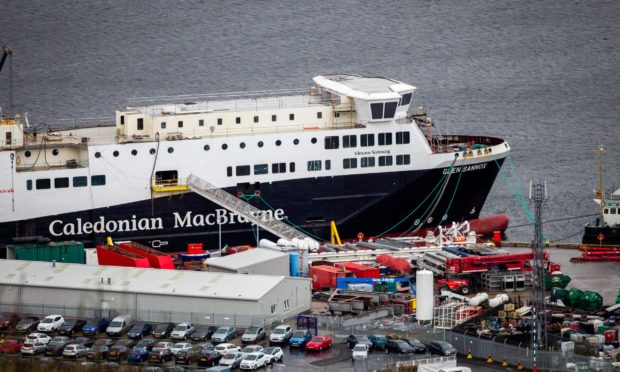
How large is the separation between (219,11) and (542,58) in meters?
35.4

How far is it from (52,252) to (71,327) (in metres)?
9.38

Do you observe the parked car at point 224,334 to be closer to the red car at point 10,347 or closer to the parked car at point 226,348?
the parked car at point 226,348

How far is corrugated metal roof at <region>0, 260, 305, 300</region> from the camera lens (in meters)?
61.0

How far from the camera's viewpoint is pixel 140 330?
194 ft

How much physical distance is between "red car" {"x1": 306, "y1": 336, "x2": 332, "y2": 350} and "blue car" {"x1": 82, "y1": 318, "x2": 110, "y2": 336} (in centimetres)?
757

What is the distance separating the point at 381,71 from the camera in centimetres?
12781

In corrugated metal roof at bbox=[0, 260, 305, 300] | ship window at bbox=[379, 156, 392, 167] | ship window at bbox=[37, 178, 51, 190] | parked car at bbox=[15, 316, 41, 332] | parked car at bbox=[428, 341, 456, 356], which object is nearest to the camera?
parked car at bbox=[428, 341, 456, 356]

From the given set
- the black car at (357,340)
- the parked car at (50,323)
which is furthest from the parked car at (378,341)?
the parked car at (50,323)

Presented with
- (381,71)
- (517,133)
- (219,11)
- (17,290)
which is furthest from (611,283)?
(219,11)

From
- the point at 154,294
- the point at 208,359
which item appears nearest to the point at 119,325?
the point at 154,294

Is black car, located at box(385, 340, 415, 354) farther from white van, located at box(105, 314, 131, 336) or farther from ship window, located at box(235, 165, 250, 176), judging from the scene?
ship window, located at box(235, 165, 250, 176)

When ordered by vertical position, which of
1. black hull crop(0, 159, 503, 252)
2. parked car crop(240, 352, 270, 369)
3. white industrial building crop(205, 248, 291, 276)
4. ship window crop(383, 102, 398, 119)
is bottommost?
parked car crop(240, 352, 270, 369)

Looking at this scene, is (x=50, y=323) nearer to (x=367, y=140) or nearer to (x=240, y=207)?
(x=240, y=207)

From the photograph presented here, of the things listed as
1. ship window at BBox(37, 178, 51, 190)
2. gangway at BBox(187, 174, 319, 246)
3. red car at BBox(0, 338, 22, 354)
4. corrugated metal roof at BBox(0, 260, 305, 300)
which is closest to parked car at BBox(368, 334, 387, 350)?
corrugated metal roof at BBox(0, 260, 305, 300)
